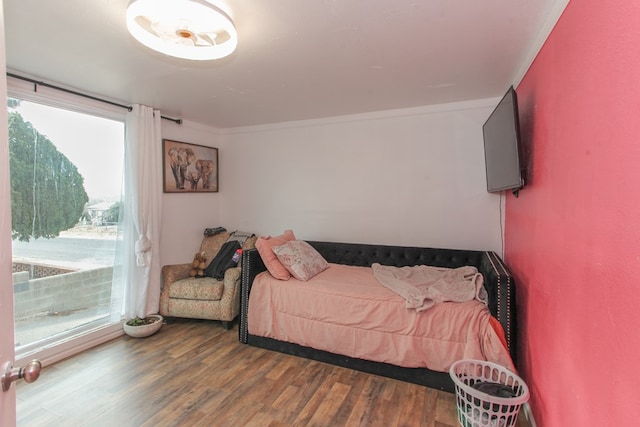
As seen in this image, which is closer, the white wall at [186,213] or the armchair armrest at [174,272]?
the armchair armrest at [174,272]

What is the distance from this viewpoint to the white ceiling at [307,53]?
1516mm

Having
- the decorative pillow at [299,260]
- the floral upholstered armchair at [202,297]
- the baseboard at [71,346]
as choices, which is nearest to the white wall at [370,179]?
the decorative pillow at [299,260]

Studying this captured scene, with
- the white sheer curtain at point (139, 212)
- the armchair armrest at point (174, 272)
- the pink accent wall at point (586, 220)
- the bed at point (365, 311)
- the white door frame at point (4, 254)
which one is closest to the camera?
the white door frame at point (4, 254)

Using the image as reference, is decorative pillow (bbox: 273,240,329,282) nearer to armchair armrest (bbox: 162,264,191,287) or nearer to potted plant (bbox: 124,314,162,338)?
armchair armrest (bbox: 162,264,191,287)

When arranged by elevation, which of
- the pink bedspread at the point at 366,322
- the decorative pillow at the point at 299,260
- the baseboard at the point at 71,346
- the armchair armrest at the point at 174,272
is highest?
the decorative pillow at the point at 299,260

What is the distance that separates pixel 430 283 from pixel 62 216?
327 centimetres

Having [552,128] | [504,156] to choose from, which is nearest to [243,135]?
[504,156]

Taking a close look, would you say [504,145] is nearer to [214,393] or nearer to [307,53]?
[307,53]

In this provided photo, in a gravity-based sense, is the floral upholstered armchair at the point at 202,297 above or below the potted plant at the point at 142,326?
above

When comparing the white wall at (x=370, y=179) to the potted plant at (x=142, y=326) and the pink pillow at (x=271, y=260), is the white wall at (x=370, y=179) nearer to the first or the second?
the pink pillow at (x=271, y=260)

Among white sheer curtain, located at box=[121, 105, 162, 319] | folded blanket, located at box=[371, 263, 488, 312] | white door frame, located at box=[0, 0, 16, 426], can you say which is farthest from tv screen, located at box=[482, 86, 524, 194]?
white sheer curtain, located at box=[121, 105, 162, 319]

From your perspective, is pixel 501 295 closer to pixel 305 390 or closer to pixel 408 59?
pixel 305 390

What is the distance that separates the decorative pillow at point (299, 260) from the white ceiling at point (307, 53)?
4.83ft

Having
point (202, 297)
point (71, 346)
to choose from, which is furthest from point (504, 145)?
point (71, 346)
